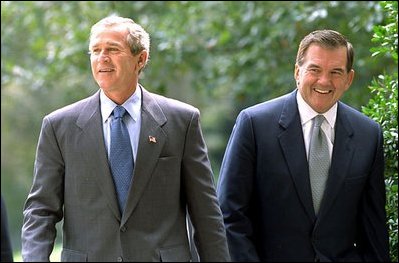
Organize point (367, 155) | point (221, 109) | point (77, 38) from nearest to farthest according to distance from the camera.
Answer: point (367, 155)
point (77, 38)
point (221, 109)

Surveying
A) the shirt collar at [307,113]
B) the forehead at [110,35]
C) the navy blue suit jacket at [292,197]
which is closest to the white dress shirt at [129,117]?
the forehead at [110,35]

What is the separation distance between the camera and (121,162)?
5.23 m

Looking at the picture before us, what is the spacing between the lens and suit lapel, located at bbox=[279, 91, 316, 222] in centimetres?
535

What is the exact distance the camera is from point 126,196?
5.18 m

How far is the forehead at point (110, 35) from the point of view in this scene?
5.25 metres

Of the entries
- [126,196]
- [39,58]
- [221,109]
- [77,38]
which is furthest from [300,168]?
[221,109]

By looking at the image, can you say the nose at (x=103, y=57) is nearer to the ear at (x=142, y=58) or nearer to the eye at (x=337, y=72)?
the ear at (x=142, y=58)

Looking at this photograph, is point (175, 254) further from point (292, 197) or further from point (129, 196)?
point (292, 197)

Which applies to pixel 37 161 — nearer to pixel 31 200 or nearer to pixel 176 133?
pixel 31 200

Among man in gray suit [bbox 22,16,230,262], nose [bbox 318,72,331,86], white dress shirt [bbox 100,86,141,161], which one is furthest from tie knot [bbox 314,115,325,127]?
white dress shirt [bbox 100,86,141,161]

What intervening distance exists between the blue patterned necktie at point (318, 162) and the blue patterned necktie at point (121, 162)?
0.97 m

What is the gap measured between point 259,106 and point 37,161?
4.03 feet

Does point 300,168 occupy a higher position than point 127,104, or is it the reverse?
point 127,104

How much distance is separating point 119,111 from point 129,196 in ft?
1.54
